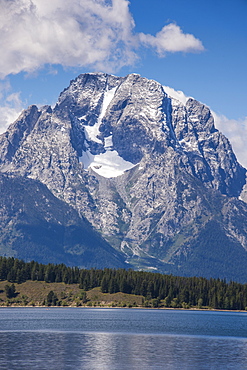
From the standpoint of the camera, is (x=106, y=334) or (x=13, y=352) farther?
(x=106, y=334)

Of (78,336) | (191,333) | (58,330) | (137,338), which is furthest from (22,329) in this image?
(191,333)

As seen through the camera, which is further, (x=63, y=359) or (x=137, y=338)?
(x=137, y=338)

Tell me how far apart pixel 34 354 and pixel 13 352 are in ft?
16.8

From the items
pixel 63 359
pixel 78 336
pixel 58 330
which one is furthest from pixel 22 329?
pixel 63 359

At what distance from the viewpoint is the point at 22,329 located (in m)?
185

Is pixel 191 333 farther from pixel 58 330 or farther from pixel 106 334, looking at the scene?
pixel 58 330

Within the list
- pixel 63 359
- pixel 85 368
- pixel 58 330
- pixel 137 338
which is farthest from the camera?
pixel 58 330

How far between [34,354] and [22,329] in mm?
57928

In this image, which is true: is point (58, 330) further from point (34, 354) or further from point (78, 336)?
point (34, 354)

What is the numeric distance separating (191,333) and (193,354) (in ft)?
171

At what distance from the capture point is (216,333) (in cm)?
19175

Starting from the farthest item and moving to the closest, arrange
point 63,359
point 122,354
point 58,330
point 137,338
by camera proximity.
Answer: point 58,330
point 137,338
point 122,354
point 63,359

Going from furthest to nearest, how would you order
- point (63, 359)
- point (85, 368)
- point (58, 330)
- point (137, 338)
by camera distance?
point (58, 330)
point (137, 338)
point (63, 359)
point (85, 368)

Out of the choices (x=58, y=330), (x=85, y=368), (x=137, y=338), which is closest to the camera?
(x=85, y=368)
